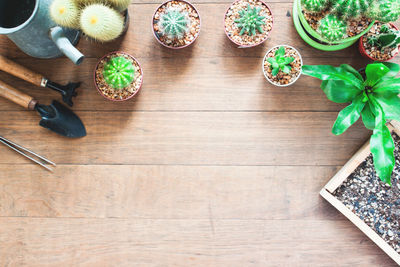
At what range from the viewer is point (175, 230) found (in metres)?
1.37

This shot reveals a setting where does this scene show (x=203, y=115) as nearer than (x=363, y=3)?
No

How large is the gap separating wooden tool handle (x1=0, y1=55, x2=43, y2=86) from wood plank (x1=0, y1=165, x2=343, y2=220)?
0.38 meters

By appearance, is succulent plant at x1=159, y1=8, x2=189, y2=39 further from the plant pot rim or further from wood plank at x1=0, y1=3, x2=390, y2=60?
the plant pot rim

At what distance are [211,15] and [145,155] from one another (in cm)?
67

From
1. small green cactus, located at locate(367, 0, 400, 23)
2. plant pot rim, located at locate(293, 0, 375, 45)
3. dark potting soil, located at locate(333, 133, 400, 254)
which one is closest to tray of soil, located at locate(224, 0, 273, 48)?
plant pot rim, located at locate(293, 0, 375, 45)

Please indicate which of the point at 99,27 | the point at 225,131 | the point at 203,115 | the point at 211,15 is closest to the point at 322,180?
the point at 225,131

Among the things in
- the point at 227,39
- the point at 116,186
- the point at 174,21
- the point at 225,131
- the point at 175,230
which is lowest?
the point at 175,230

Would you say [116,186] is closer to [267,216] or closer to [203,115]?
[203,115]

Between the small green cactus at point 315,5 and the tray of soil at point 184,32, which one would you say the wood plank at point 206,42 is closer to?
the tray of soil at point 184,32

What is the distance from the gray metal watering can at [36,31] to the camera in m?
1.07

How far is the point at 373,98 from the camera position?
3.74 feet

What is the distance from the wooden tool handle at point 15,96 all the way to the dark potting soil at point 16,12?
25 cm

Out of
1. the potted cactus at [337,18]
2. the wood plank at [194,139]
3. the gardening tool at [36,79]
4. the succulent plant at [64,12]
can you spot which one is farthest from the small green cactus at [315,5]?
the gardening tool at [36,79]

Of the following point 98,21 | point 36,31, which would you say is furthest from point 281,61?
point 36,31
